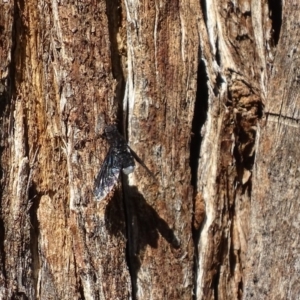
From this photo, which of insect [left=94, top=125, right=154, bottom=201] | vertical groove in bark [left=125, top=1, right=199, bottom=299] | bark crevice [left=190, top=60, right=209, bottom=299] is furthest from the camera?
bark crevice [left=190, top=60, right=209, bottom=299]

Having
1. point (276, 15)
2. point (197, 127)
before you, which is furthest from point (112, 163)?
point (276, 15)

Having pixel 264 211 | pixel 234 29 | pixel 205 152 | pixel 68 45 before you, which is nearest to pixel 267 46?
pixel 234 29

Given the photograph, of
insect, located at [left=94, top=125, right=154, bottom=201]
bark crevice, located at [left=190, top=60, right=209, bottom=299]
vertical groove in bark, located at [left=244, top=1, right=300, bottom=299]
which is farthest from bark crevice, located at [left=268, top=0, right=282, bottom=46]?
insect, located at [left=94, top=125, right=154, bottom=201]

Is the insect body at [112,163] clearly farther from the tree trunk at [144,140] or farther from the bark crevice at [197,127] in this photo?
the bark crevice at [197,127]

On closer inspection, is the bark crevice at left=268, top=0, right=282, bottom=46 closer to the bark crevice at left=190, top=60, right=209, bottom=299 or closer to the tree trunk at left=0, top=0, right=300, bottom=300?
the tree trunk at left=0, top=0, right=300, bottom=300

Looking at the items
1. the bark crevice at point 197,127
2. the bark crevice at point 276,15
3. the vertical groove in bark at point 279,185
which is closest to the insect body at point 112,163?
the bark crevice at point 197,127

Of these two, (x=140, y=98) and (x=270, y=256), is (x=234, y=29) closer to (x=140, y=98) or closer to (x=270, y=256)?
(x=140, y=98)

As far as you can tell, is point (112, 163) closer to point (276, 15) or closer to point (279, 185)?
point (279, 185)
